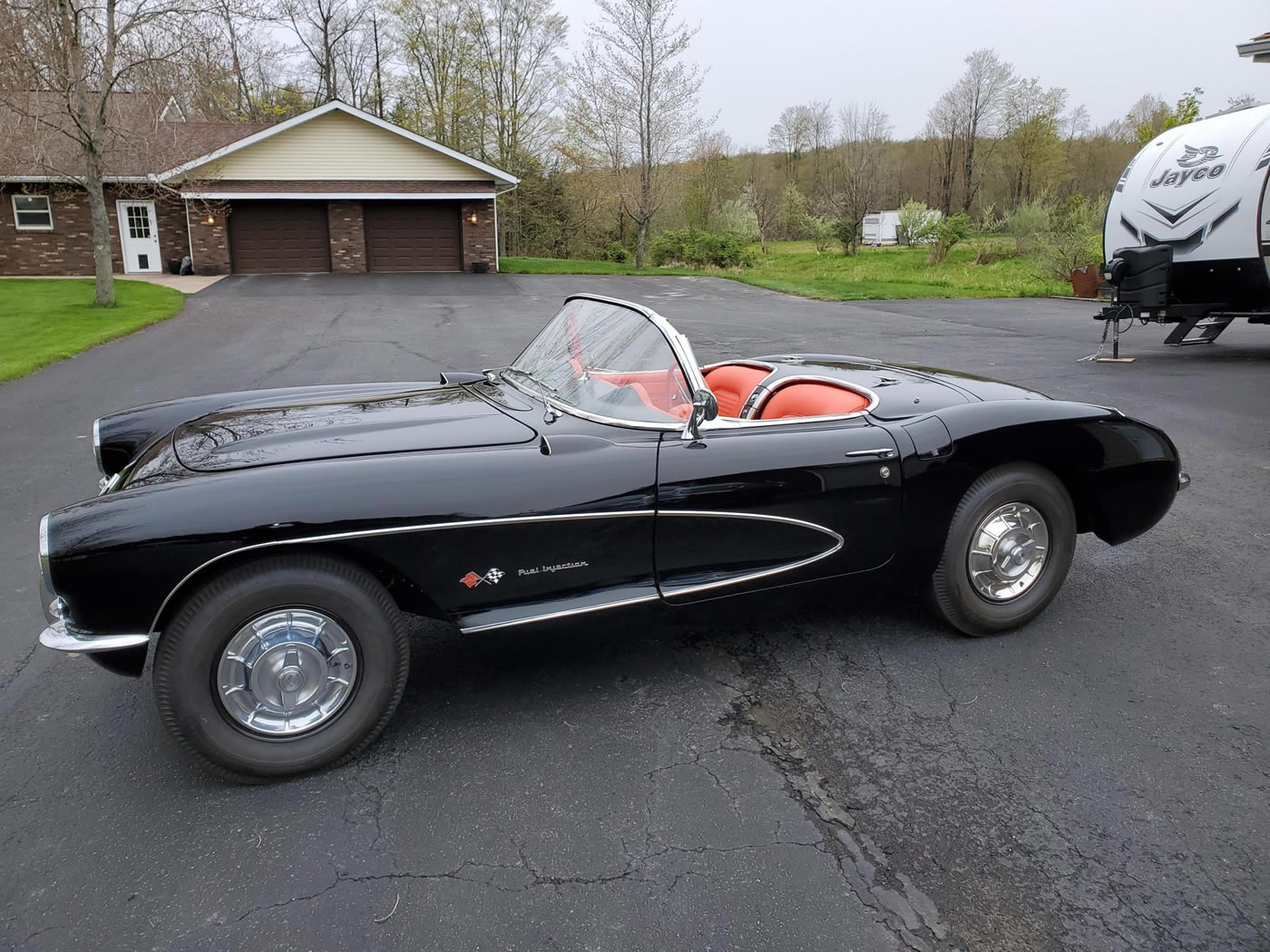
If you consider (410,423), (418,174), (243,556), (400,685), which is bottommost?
(400,685)

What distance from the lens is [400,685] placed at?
9.19 feet

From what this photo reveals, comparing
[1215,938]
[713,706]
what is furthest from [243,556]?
[1215,938]

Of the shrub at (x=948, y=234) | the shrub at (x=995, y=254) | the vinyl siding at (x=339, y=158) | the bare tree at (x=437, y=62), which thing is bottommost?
the shrub at (x=995, y=254)

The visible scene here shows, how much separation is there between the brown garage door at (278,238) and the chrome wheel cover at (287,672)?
91.9 feet

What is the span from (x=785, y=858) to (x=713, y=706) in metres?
0.83

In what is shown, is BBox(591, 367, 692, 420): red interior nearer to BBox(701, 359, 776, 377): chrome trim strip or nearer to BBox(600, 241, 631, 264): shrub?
BBox(701, 359, 776, 377): chrome trim strip

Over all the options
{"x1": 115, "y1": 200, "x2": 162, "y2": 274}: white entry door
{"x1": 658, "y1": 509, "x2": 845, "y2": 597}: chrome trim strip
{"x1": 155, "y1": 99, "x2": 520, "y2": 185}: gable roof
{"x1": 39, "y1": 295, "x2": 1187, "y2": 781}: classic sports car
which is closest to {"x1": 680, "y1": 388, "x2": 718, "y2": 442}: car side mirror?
{"x1": 39, "y1": 295, "x2": 1187, "y2": 781}: classic sports car

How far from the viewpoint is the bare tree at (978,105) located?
166 feet

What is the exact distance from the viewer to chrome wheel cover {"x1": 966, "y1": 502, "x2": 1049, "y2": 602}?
3.65m

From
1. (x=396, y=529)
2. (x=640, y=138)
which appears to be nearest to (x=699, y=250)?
(x=640, y=138)

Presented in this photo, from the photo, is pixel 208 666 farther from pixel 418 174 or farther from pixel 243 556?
pixel 418 174

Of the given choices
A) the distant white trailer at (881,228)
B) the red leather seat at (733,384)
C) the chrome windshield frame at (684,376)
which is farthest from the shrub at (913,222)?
the chrome windshield frame at (684,376)

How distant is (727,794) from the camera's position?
2.71 metres

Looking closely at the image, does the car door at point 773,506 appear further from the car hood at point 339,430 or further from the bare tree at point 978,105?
the bare tree at point 978,105
